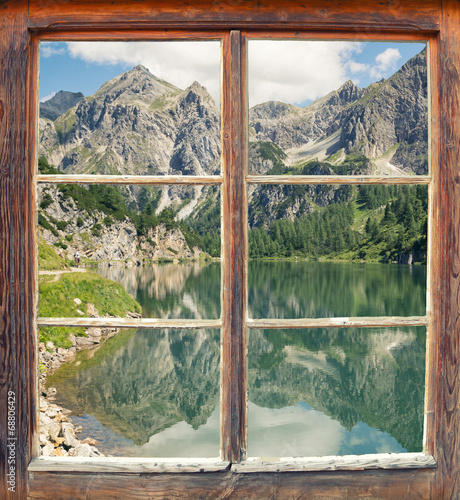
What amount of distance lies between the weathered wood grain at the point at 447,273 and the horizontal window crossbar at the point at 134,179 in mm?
719

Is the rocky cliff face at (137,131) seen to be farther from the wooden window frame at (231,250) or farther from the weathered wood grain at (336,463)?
the weathered wood grain at (336,463)

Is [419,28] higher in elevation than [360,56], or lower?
lower

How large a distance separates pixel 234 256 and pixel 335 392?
39967 millimetres

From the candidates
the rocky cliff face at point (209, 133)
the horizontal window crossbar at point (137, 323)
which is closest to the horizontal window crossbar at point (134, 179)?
the horizontal window crossbar at point (137, 323)

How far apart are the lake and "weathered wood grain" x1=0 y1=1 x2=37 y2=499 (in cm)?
1602

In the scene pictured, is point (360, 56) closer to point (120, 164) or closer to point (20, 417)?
point (120, 164)

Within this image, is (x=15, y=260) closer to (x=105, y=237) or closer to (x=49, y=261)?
(x=49, y=261)

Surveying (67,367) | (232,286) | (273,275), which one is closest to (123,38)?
(232,286)

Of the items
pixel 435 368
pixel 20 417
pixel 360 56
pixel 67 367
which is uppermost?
pixel 360 56

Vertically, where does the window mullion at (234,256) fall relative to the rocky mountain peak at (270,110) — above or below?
below

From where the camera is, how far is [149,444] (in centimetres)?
2175

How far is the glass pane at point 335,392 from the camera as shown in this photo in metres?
25.7

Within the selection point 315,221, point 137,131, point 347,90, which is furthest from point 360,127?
point 137,131

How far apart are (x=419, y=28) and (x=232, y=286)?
1007 mm
